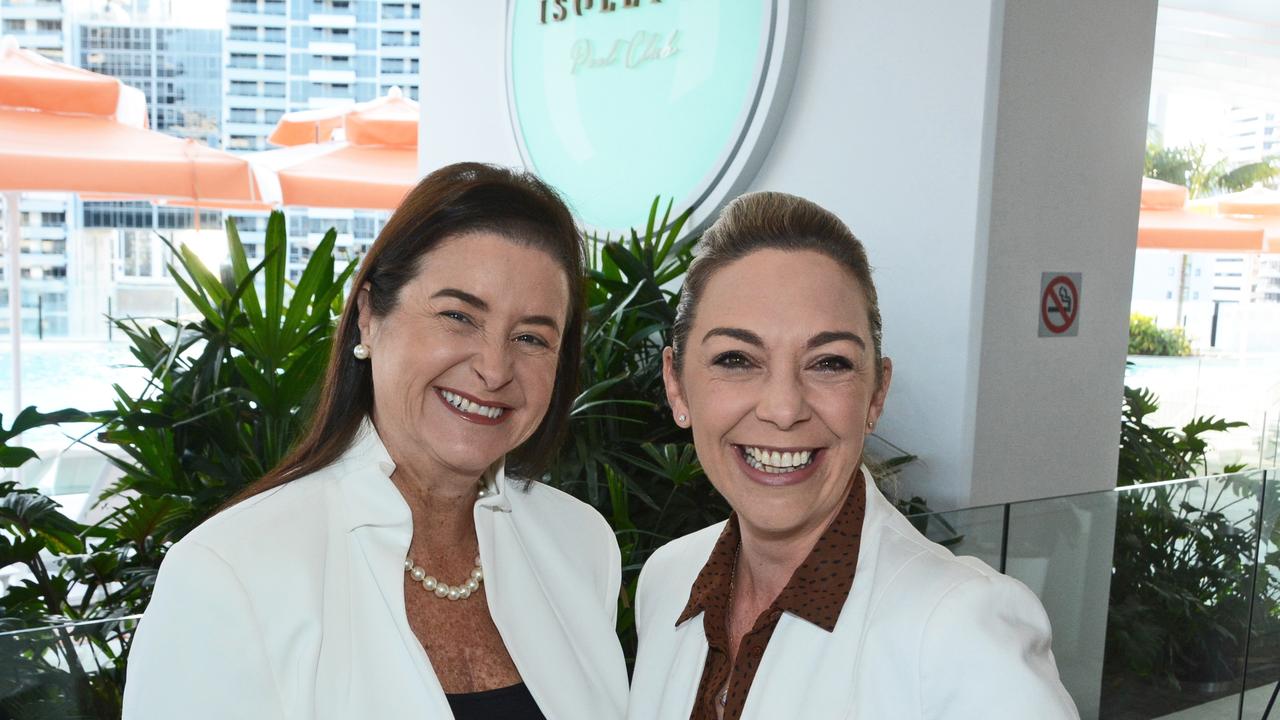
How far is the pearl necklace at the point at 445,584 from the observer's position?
1645 millimetres

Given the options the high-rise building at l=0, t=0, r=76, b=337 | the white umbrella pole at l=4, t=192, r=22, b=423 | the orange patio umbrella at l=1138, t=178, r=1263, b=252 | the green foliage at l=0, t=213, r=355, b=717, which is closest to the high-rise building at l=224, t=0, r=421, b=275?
the high-rise building at l=0, t=0, r=76, b=337

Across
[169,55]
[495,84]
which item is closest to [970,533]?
[495,84]

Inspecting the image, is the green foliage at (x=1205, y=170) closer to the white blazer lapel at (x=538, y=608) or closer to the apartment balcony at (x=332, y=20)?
the white blazer lapel at (x=538, y=608)

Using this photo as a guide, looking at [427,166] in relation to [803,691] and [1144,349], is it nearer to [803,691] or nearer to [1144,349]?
[803,691]

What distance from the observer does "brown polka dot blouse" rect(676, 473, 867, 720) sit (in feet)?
Answer: 4.58

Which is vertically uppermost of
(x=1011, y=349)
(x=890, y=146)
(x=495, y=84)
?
(x=495, y=84)

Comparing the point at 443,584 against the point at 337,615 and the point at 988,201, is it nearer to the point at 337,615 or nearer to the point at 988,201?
the point at 337,615

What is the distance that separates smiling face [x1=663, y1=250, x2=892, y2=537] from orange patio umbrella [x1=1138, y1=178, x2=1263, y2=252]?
248 inches

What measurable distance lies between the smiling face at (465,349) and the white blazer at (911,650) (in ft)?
1.62

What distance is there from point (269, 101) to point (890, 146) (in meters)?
17.2

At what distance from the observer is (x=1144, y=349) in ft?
29.8

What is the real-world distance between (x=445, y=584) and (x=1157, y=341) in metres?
8.57

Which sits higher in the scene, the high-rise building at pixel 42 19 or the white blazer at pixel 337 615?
the high-rise building at pixel 42 19

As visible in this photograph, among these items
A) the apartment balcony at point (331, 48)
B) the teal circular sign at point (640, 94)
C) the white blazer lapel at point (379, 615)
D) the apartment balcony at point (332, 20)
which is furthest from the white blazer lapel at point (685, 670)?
the apartment balcony at point (332, 20)
